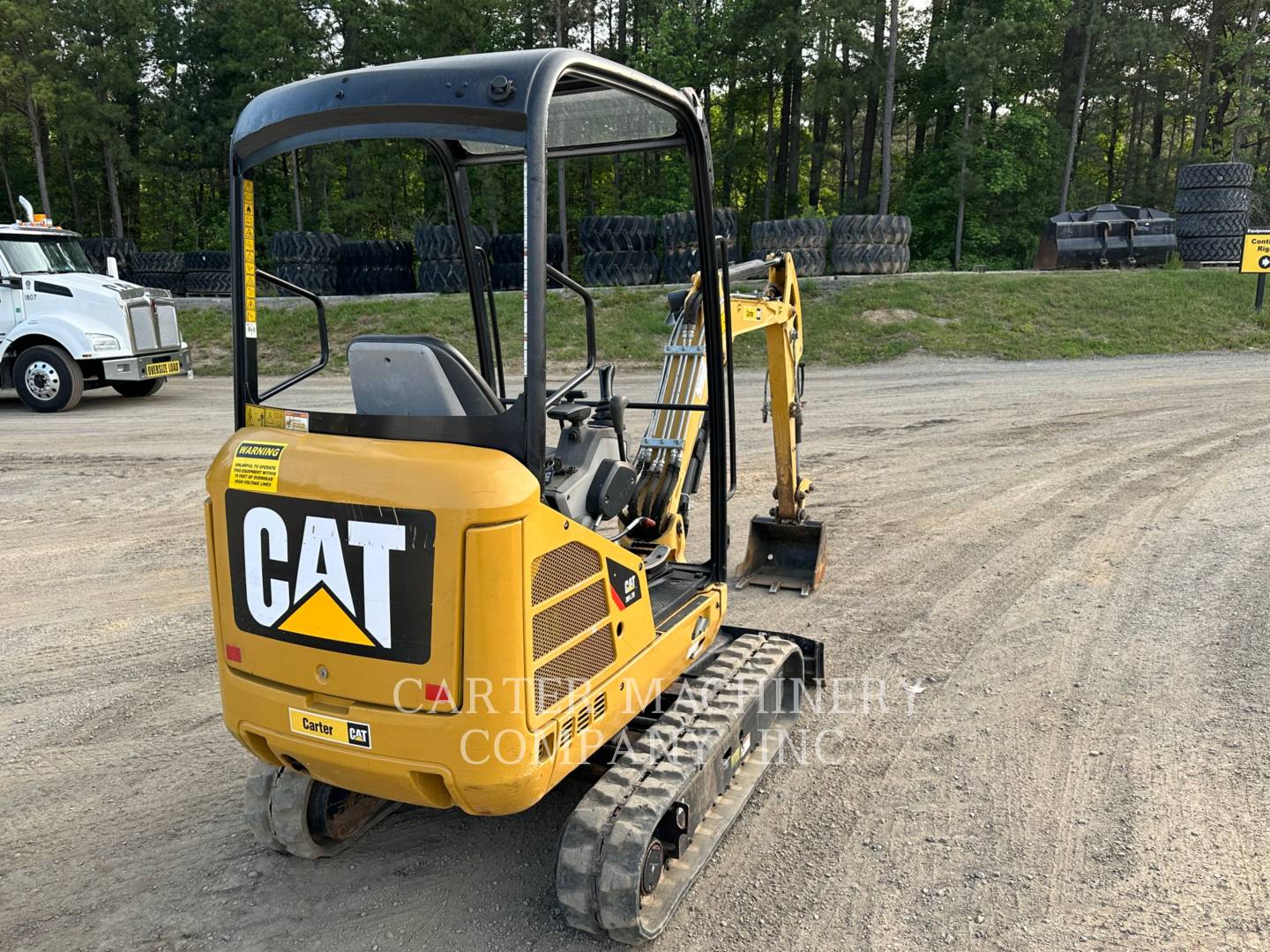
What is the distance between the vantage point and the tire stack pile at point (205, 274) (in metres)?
22.8

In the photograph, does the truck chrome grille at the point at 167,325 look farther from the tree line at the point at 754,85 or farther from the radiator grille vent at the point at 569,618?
the radiator grille vent at the point at 569,618

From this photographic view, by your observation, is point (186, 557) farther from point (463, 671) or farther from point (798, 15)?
point (798, 15)

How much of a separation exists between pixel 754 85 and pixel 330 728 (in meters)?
36.1

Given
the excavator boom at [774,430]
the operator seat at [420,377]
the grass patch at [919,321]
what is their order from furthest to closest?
the grass patch at [919,321]
the excavator boom at [774,430]
the operator seat at [420,377]

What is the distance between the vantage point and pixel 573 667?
3.07 metres

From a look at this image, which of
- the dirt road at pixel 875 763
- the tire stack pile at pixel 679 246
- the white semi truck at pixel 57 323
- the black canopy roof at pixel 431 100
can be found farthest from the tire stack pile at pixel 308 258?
the black canopy roof at pixel 431 100

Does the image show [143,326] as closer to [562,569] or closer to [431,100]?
[431,100]

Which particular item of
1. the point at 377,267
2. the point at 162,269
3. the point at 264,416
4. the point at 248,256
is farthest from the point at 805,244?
the point at 264,416

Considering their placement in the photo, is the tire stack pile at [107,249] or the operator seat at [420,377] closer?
the operator seat at [420,377]

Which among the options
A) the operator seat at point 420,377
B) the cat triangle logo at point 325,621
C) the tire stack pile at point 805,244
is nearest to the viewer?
the cat triangle logo at point 325,621

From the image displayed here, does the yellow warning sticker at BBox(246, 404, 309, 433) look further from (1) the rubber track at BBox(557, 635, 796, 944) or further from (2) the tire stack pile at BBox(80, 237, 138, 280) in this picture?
(2) the tire stack pile at BBox(80, 237, 138, 280)

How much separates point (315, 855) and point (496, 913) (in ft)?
2.57

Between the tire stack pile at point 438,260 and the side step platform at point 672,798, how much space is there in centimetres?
1763

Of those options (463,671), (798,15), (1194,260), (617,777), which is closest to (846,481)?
(617,777)
